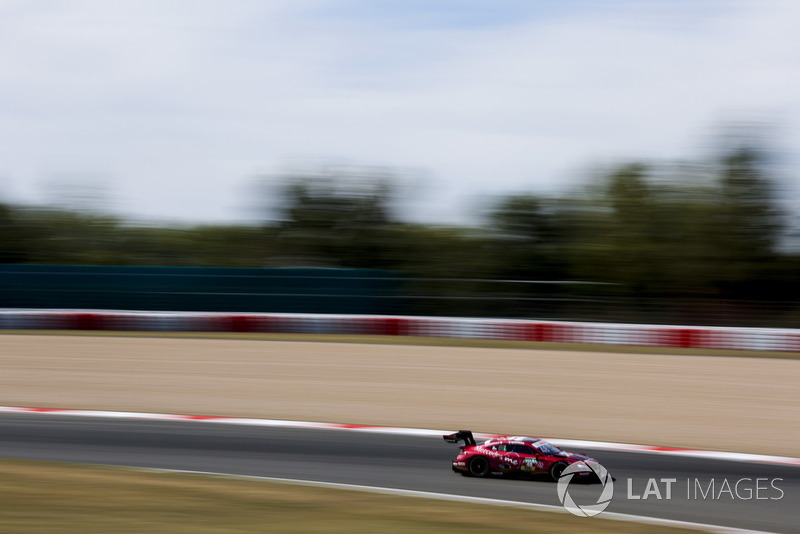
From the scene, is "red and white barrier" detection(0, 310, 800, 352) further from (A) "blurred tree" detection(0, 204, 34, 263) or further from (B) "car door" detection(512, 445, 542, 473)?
(A) "blurred tree" detection(0, 204, 34, 263)

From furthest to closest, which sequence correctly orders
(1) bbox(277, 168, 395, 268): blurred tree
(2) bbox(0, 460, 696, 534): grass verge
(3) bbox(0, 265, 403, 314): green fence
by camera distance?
1. (1) bbox(277, 168, 395, 268): blurred tree
2. (3) bbox(0, 265, 403, 314): green fence
3. (2) bbox(0, 460, 696, 534): grass verge

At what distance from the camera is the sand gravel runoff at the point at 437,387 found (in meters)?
9.36

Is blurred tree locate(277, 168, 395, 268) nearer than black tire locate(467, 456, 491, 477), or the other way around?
black tire locate(467, 456, 491, 477)

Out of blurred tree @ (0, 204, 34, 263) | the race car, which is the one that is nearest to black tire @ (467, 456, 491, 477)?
the race car

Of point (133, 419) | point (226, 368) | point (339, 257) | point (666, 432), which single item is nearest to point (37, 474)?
point (133, 419)

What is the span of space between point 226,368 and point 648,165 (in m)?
18.9

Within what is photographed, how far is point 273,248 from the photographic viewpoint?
32188 mm

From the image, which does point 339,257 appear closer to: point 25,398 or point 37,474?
point 25,398

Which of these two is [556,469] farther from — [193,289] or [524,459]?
[193,289]

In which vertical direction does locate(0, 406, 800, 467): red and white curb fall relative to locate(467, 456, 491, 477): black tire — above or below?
below

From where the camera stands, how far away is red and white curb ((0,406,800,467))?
7641 millimetres

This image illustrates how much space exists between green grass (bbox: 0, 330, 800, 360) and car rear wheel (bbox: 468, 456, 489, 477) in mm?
10129

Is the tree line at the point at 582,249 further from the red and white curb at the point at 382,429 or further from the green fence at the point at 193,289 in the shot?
the red and white curb at the point at 382,429

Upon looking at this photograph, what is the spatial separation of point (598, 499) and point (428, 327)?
12.9 m
